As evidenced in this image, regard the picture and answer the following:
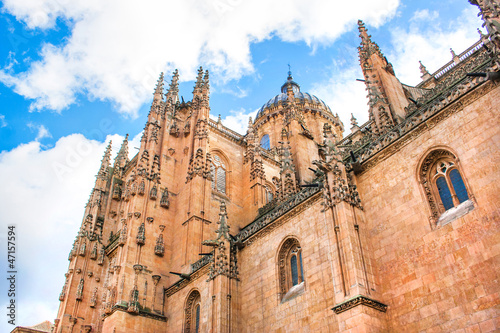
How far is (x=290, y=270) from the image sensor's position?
17500 mm

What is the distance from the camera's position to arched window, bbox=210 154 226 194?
98.8 ft

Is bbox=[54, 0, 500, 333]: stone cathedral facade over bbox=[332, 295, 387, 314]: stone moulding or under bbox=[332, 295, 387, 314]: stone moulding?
over

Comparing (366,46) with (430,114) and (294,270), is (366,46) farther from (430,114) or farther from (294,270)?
(294,270)

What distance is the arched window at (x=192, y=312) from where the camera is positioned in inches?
827

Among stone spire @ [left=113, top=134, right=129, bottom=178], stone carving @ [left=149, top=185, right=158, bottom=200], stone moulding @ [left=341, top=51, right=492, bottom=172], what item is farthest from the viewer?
stone spire @ [left=113, top=134, right=129, bottom=178]

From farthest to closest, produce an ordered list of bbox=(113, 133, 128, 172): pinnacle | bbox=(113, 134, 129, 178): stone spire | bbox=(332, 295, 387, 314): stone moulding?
bbox=(113, 133, 128, 172): pinnacle, bbox=(113, 134, 129, 178): stone spire, bbox=(332, 295, 387, 314): stone moulding

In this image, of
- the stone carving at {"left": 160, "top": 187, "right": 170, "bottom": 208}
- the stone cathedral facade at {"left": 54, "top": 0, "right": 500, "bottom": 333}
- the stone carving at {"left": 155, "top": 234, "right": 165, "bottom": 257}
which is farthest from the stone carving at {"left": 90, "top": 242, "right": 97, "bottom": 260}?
the stone carving at {"left": 155, "top": 234, "right": 165, "bottom": 257}

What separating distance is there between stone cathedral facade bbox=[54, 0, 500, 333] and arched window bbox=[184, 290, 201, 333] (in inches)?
2.0

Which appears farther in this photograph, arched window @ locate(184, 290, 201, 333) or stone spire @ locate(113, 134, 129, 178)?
stone spire @ locate(113, 134, 129, 178)

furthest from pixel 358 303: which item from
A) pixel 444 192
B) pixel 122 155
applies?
pixel 122 155

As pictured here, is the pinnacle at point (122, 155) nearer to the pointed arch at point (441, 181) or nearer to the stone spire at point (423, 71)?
the stone spire at point (423, 71)

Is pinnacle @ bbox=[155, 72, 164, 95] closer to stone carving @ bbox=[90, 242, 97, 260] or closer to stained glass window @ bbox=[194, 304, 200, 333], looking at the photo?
stone carving @ bbox=[90, 242, 97, 260]

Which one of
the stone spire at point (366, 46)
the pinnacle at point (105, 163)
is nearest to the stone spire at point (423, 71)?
the stone spire at point (366, 46)

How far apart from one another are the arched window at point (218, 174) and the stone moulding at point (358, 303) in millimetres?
17686
